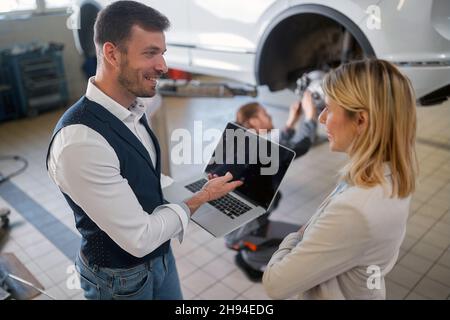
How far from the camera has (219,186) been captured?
3.50 feet

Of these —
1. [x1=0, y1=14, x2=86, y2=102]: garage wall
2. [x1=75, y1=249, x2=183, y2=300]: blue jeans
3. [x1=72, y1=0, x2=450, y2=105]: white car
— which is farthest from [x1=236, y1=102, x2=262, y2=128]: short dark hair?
[x1=0, y1=14, x2=86, y2=102]: garage wall

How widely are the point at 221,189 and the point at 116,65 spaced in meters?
0.41

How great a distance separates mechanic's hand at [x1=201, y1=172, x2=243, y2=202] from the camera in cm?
105

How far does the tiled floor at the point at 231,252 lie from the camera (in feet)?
5.38

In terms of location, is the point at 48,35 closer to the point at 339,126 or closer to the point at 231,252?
the point at 231,252

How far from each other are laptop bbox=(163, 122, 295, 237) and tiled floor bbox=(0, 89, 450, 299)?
179 millimetres

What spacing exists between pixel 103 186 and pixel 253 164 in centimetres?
44

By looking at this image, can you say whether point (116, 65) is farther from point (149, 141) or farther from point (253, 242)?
point (253, 242)

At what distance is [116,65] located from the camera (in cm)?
89

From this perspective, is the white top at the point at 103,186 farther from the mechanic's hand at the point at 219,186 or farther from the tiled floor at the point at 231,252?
the tiled floor at the point at 231,252

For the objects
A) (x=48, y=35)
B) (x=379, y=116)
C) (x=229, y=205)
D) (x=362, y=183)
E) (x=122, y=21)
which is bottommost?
(x=48, y=35)

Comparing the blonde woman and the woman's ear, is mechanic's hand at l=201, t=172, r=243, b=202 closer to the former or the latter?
the blonde woman

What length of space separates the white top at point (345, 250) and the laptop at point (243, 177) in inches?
9.5

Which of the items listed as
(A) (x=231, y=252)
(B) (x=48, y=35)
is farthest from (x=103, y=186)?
(B) (x=48, y=35)
